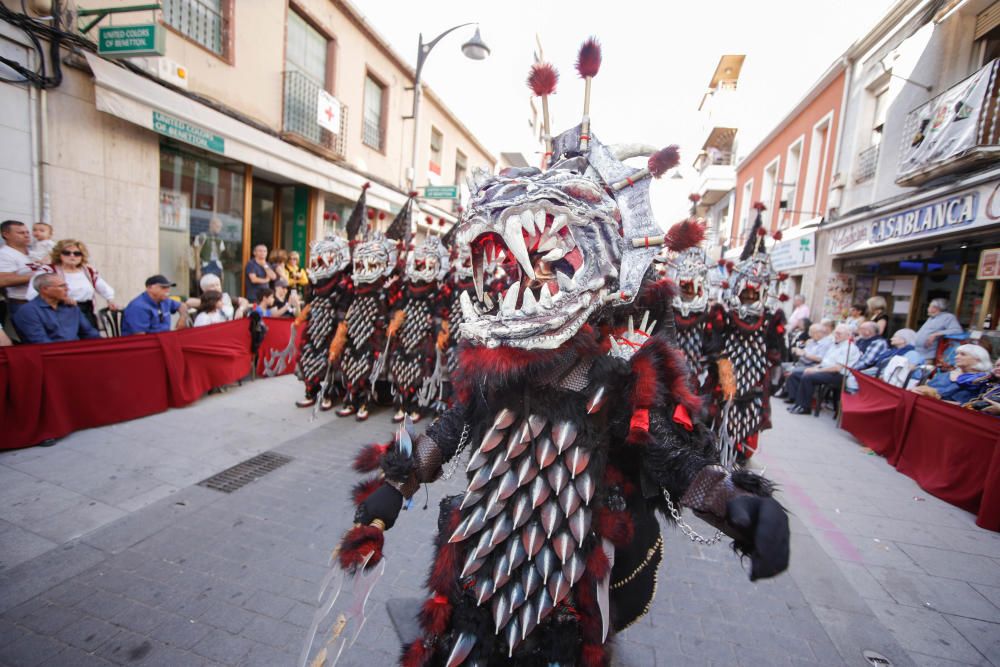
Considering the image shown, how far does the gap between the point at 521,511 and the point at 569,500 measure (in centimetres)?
14

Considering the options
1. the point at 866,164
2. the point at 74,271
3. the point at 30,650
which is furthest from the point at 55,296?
the point at 866,164

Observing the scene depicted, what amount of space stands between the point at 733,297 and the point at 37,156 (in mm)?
8052

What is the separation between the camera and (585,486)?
4.37 feet

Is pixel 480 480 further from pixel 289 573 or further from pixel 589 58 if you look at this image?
pixel 289 573

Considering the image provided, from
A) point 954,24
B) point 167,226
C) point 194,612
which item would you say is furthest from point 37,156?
point 954,24

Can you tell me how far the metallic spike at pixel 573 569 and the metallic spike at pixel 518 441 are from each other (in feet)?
1.09

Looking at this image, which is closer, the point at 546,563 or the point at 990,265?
the point at 546,563

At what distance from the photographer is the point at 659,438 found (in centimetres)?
136

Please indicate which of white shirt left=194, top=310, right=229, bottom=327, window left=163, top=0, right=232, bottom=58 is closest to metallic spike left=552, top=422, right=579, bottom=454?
white shirt left=194, top=310, right=229, bottom=327

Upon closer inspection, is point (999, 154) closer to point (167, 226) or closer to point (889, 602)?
point (889, 602)

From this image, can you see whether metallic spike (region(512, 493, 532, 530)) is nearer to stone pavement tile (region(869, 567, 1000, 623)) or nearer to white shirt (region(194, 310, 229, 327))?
stone pavement tile (region(869, 567, 1000, 623))

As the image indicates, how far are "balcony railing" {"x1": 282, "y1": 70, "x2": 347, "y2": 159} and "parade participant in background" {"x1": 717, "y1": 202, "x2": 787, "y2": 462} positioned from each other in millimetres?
8704

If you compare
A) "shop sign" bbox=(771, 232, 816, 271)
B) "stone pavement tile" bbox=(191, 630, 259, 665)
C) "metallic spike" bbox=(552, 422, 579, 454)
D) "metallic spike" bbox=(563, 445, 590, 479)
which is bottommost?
"stone pavement tile" bbox=(191, 630, 259, 665)

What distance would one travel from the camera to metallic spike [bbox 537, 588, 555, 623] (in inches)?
49.9
